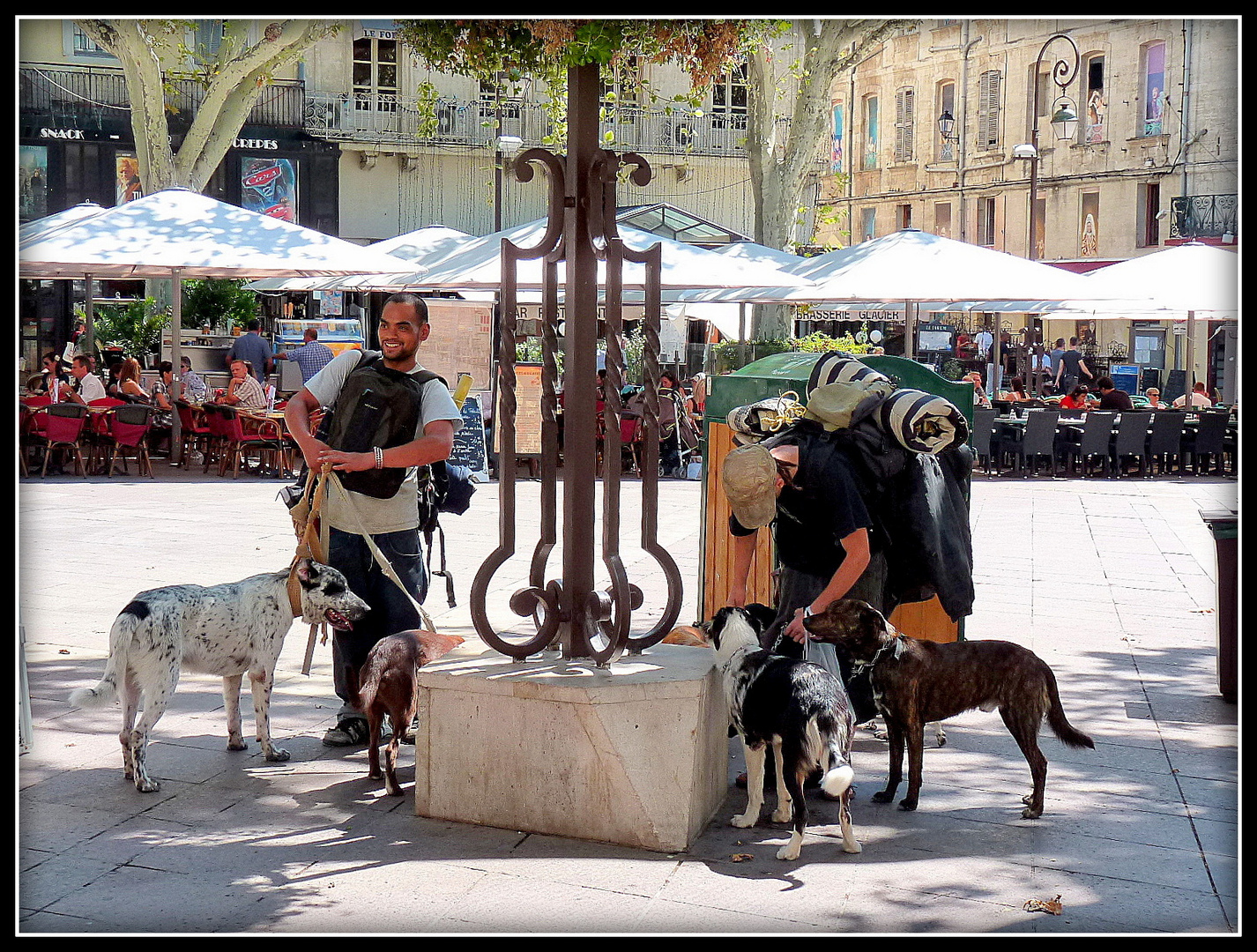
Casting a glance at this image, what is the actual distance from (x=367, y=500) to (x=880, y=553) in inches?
78.3

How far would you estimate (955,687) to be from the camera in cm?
509

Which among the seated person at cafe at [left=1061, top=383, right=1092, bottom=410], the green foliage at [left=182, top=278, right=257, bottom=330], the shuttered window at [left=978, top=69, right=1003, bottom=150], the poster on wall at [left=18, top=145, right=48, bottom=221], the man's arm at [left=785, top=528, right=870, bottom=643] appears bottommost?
the man's arm at [left=785, top=528, right=870, bottom=643]

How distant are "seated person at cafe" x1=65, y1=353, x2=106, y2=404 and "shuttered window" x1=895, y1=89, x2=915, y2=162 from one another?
105 feet

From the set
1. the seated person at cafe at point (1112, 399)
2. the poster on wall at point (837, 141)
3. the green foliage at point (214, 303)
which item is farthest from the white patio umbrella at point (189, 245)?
the poster on wall at point (837, 141)

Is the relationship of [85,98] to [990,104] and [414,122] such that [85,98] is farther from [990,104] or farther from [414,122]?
[990,104]

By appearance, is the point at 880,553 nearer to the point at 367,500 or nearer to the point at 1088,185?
the point at 367,500

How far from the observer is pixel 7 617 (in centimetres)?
376

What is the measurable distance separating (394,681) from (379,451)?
0.91 m

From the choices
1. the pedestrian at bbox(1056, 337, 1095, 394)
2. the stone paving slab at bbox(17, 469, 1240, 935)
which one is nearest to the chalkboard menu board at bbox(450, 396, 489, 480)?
the stone paving slab at bbox(17, 469, 1240, 935)

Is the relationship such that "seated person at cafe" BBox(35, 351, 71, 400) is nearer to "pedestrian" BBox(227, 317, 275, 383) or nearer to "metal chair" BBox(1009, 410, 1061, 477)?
"pedestrian" BBox(227, 317, 275, 383)

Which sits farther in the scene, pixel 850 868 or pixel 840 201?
pixel 840 201

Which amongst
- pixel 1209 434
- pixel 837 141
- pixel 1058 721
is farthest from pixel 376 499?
pixel 837 141

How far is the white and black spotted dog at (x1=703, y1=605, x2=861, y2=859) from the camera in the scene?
4.48 meters
